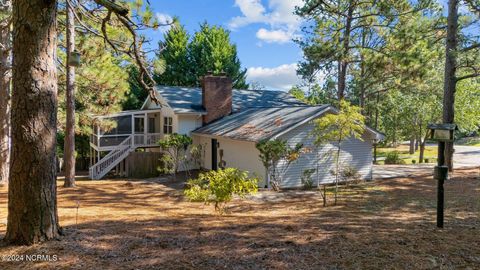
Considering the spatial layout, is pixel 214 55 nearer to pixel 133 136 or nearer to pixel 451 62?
pixel 133 136

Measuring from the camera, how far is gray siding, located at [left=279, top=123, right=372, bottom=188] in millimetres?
15258

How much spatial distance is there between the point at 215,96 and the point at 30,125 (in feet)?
56.2

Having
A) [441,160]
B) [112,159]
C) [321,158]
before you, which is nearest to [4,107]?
[112,159]

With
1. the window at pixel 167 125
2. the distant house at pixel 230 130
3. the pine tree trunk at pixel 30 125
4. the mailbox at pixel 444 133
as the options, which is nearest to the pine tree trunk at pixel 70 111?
the distant house at pixel 230 130

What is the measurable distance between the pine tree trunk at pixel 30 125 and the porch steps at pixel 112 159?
16661 mm

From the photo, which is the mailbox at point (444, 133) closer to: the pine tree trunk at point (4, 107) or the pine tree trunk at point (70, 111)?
the pine tree trunk at point (70, 111)

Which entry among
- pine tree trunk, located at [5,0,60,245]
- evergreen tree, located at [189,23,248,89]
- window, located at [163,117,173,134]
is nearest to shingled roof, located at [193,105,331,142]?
window, located at [163,117,173,134]

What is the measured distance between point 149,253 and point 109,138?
61.8ft

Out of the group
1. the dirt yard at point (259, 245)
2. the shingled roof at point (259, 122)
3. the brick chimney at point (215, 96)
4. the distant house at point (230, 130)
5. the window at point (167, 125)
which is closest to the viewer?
the dirt yard at point (259, 245)

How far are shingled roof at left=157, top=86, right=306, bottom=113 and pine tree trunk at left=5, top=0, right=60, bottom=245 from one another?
15738 millimetres

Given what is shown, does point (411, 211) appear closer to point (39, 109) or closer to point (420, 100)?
point (39, 109)

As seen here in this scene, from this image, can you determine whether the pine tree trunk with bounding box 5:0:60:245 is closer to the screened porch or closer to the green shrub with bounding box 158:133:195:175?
the green shrub with bounding box 158:133:195:175

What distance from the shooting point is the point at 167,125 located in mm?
22109

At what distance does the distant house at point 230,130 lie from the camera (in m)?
15.5
